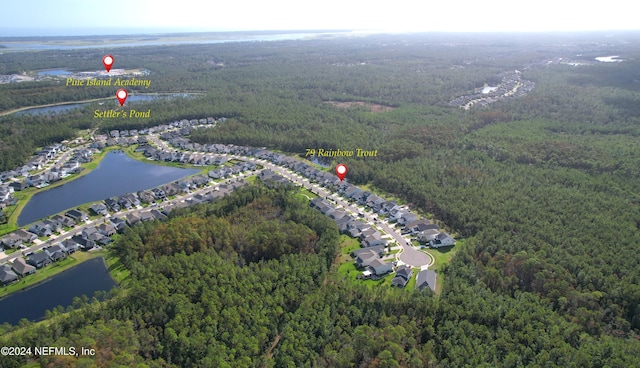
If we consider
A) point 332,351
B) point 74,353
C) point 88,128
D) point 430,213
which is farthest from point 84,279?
point 88,128

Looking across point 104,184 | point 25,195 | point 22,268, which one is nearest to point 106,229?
point 22,268

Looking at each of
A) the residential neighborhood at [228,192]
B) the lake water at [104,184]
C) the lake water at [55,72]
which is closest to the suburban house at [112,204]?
the residential neighborhood at [228,192]

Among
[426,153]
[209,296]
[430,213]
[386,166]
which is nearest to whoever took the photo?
[209,296]

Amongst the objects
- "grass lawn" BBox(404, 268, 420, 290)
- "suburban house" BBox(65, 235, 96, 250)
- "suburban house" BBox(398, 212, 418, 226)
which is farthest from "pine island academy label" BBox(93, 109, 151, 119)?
"grass lawn" BBox(404, 268, 420, 290)

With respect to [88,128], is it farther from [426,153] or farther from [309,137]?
[426,153]

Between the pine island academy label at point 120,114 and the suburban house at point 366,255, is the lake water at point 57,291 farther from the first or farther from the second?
the pine island academy label at point 120,114

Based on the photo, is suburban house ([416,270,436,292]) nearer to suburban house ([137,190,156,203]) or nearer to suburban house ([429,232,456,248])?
suburban house ([429,232,456,248])

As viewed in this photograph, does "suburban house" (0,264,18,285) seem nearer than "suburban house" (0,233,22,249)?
Yes
